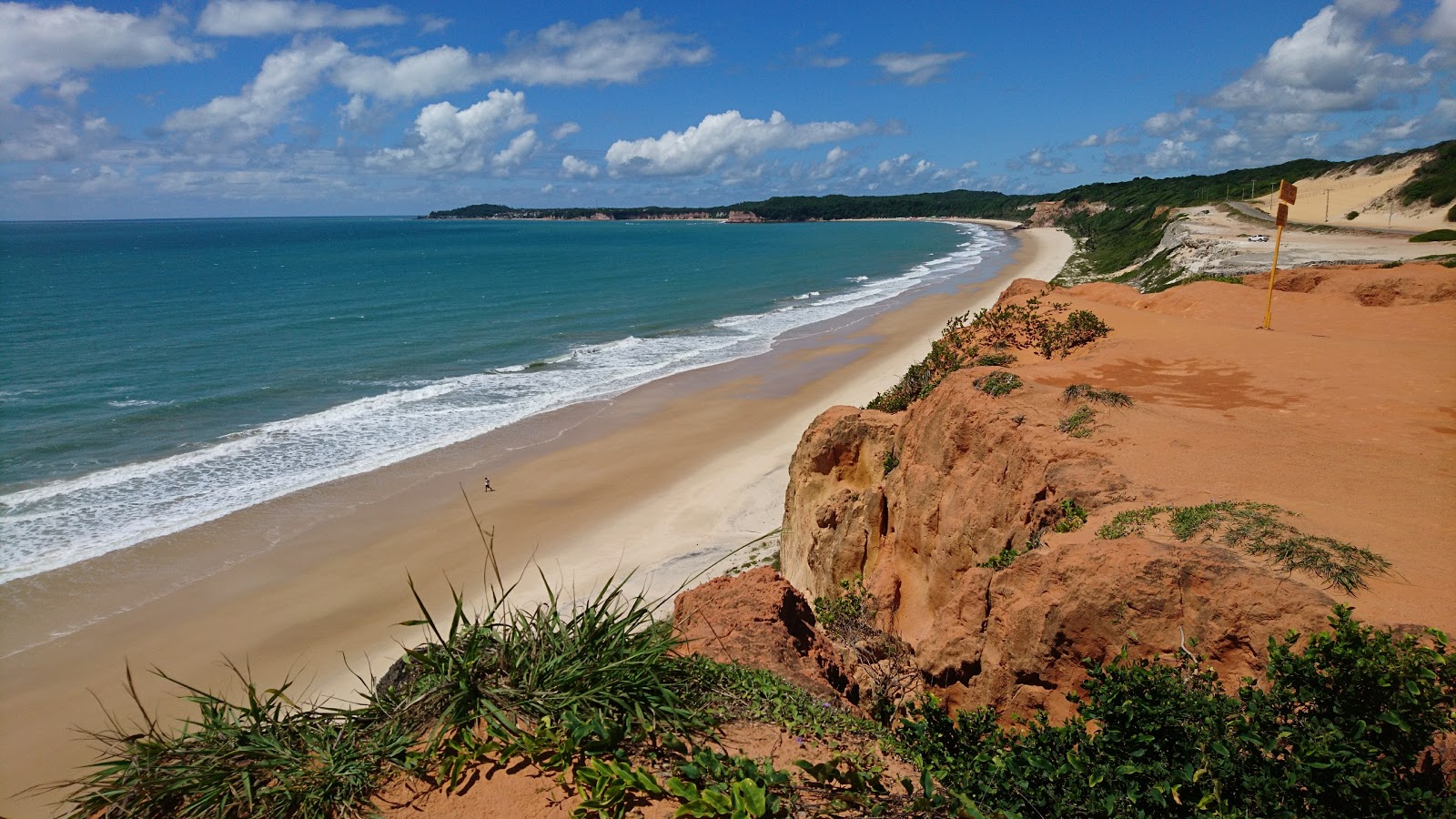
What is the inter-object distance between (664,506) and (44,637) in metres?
12.1

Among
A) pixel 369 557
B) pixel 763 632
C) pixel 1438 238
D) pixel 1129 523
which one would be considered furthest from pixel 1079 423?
pixel 1438 238

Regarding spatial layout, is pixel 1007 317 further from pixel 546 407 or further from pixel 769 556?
pixel 546 407

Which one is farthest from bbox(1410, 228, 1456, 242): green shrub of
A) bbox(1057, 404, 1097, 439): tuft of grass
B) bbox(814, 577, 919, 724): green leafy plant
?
bbox(814, 577, 919, 724): green leafy plant

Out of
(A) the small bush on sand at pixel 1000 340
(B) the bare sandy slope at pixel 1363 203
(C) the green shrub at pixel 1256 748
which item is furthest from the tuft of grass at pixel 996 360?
(B) the bare sandy slope at pixel 1363 203

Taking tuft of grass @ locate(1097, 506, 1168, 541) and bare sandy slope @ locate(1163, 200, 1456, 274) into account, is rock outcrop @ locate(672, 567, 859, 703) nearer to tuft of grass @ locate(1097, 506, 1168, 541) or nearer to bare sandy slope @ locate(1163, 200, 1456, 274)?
tuft of grass @ locate(1097, 506, 1168, 541)

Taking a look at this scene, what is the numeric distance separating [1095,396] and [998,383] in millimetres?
1164

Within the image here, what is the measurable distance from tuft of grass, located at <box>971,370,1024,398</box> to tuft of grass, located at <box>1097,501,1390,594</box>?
3392 mm

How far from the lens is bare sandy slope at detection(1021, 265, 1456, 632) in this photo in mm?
5859

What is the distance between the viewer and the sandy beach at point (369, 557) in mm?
12961

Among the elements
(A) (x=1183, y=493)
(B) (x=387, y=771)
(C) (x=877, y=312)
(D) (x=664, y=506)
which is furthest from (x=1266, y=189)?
(B) (x=387, y=771)

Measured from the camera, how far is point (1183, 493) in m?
6.79

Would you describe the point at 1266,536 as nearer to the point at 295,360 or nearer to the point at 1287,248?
the point at 1287,248

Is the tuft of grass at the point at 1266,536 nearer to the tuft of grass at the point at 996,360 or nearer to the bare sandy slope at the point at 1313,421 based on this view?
the bare sandy slope at the point at 1313,421

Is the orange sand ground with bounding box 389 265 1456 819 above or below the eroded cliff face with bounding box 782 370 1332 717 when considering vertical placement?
above
